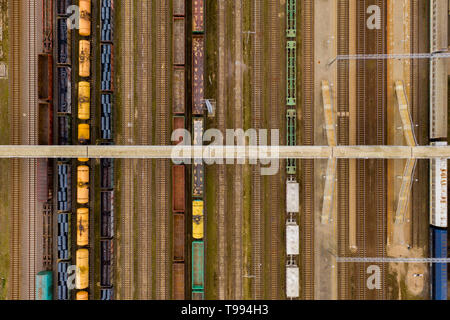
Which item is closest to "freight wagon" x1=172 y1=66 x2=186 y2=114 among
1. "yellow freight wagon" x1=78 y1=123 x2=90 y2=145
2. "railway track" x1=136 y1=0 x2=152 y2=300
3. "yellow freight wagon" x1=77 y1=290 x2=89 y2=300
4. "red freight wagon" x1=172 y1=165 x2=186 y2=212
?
"railway track" x1=136 y1=0 x2=152 y2=300

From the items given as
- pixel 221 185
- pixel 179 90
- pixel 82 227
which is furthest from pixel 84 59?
pixel 221 185

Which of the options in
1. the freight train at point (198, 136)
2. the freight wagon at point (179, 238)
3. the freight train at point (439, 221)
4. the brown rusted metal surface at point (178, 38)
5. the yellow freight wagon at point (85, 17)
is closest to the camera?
the freight train at point (439, 221)

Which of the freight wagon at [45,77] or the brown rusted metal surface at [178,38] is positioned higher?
the brown rusted metal surface at [178,38]

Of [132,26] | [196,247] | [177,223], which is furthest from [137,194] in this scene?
[132,26]

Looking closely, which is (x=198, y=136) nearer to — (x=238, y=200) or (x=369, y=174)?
(x=238, y=200)

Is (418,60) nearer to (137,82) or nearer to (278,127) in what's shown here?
(278,127)

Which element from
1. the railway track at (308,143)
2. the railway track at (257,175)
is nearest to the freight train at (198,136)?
the railway track at (257,175)

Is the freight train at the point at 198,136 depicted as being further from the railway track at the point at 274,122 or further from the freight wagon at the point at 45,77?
the freight wagon at the point at 45,77
